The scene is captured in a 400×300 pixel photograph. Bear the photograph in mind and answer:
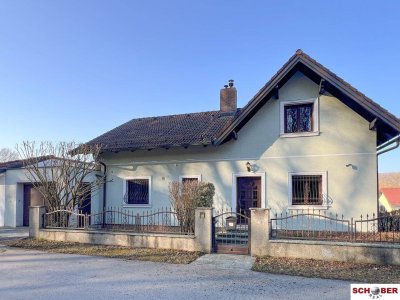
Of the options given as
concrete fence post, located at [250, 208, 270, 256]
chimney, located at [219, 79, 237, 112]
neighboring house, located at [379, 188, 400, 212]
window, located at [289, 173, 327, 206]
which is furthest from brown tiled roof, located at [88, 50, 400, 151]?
neighboring house, located at [379, 188, 400, 212]

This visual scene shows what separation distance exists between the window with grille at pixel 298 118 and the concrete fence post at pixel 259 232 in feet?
17.2

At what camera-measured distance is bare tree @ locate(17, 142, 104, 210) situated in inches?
545

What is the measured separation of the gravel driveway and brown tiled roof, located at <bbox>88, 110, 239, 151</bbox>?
665cm

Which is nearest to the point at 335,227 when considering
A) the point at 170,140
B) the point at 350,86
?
the point at 350,86

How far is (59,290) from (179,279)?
2.44 m

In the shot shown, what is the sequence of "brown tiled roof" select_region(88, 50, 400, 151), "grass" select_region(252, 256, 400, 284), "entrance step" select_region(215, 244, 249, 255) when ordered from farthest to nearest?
"brown tiled roof" select_region(88, 50, 400, 151)
"entrance step" select_region(215, 244, 249, 255)
"grass" select_region(252, 256, 400, 284)

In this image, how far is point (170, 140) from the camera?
618 inches

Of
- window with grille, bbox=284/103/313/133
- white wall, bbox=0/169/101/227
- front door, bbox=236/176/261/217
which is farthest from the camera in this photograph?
white wall, bbox=0/169/101/227

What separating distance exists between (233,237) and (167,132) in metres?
7.07

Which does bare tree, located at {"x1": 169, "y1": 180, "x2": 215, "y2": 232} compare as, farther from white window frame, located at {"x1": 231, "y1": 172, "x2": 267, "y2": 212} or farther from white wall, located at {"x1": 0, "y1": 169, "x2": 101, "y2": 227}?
white wall, located at {"x1": 0, "y1": 169, "x2": 101, "y2": 227}

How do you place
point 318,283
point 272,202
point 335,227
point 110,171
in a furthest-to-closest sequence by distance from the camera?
1. point 110,171
2. point 272,202
3. point 335,227
4. point 318,283

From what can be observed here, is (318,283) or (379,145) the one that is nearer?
(318,283)

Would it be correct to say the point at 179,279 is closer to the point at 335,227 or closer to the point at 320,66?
the point at 335,227

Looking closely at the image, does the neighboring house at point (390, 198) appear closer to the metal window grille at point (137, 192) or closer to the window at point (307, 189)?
the window at point (307, 189)
